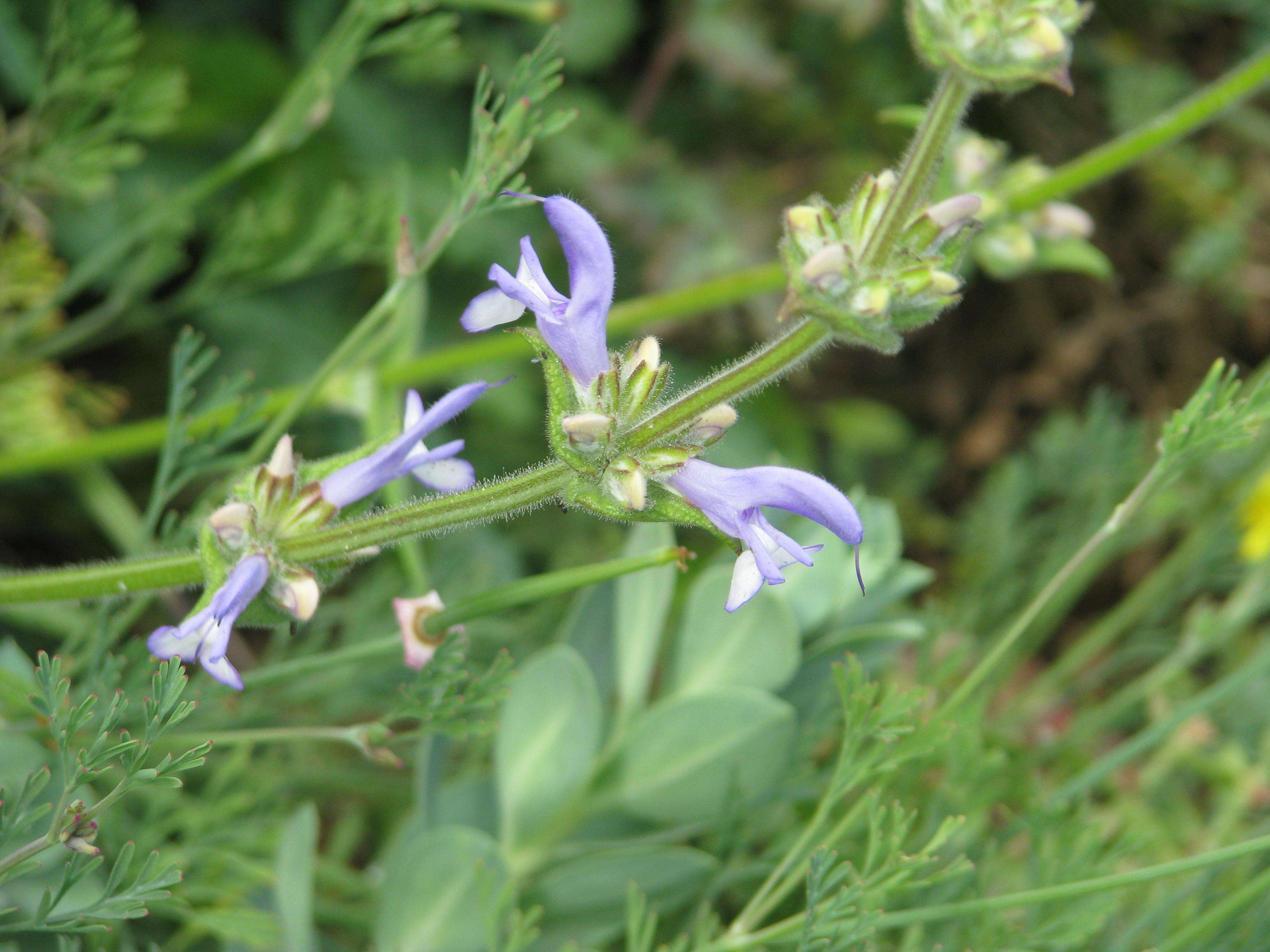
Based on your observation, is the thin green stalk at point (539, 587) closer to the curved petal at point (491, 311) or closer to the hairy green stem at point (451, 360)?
the curved petal at point (491, 311)

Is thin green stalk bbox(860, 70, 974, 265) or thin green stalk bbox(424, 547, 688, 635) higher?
thin green stalk bbox(860, 70, 974, 265)

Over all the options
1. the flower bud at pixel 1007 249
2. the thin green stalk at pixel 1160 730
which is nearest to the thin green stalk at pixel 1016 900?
the thin green stalk at pixel 1160 730

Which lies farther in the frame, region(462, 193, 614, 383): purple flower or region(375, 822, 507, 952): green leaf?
region(375, 822, 507, 952): green leaf

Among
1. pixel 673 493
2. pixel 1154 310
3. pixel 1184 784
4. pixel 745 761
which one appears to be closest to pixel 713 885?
pixel 745 761

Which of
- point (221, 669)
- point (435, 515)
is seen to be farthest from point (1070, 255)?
point (221, 669)

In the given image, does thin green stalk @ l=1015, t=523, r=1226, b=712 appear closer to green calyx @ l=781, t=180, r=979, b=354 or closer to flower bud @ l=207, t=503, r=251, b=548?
green calyx @ l=781, t=180, r=979, b=354

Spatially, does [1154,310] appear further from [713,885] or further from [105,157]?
[105,157]

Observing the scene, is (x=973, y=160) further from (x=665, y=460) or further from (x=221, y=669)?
(x=221, y=669)

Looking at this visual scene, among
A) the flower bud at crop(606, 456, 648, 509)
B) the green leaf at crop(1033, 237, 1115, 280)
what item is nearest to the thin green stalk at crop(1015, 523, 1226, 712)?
the green leaf at crop(1033, 237, 1115, 280)
